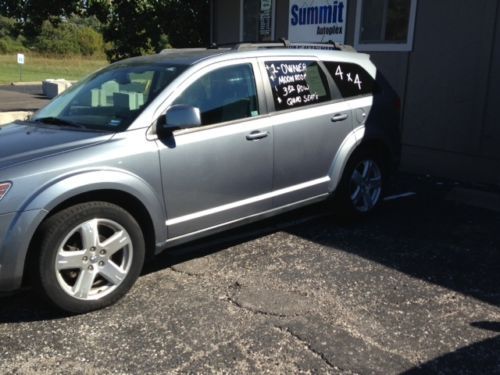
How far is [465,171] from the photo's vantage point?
7.57 m

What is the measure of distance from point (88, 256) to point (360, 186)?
9.87 feet

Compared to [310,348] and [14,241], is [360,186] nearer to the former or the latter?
[310,348]

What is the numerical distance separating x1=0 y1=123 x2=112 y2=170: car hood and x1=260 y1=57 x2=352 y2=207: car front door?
157 cm

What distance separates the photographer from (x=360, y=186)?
5625mm

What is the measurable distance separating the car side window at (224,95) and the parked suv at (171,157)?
1cm

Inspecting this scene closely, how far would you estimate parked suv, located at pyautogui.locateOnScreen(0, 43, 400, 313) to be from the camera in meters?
3.41

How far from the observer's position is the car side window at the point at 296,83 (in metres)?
4.75

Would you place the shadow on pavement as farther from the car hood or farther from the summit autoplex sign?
the summit autoplex sign

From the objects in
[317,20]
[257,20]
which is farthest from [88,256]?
[257,20]

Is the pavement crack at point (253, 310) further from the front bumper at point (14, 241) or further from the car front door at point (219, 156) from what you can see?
the front bumper at point (14, 241)

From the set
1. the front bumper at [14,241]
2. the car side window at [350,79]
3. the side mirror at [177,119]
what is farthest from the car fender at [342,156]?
the front bumper at [14,241]

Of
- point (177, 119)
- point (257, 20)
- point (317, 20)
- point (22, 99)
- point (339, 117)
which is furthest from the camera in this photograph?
point (22, 99)

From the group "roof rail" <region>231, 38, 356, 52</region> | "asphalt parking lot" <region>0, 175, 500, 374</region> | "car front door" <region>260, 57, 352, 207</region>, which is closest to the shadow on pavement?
"asphalt parking lot" <region>0, 175, 500, 374</region>

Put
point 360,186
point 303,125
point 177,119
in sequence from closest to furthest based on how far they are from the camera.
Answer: point 177,119 → point 303,125 → point 360,186
